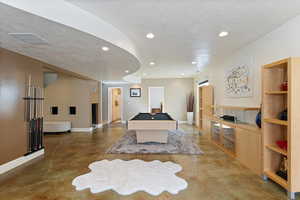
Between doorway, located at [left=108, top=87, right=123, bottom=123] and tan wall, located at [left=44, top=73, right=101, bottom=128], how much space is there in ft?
8.26

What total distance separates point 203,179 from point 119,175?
4.83 feet

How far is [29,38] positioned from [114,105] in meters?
7.87

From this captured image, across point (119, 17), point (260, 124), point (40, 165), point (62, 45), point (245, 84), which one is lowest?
point (40, 165)

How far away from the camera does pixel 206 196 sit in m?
2.14

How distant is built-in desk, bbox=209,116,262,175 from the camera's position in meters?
2.76

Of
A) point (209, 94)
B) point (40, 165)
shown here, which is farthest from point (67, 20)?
point (209, 94)

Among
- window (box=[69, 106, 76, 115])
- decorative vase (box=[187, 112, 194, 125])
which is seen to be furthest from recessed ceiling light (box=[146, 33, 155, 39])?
decorative vase (box=[187, 112, 194, 125])

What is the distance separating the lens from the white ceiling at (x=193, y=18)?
2043mm

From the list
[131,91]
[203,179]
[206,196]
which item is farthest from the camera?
[131,91]

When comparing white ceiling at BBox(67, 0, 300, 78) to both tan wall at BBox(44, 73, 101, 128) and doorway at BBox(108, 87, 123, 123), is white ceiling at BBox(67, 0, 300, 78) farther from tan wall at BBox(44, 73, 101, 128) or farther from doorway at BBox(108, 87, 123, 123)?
doorway at BBox(108, 87, 123, 123)

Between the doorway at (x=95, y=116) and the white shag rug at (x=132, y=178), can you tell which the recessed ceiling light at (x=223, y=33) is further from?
the doorway at (x=95, y=116)

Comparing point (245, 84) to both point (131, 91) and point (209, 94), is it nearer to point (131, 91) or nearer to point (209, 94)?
point (209, 94)

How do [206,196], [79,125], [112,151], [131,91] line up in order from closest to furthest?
[206,196] < [112,151] < [79,125] < [131,91]

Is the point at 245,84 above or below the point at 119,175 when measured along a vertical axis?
above
